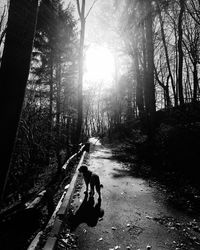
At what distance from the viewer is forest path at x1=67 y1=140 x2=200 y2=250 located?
4.17 metres

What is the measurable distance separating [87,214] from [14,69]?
169 inches

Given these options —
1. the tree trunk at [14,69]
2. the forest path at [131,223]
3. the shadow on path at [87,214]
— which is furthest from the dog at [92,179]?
the tree trunk at [14,69]

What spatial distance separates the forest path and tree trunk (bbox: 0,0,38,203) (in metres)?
2.58

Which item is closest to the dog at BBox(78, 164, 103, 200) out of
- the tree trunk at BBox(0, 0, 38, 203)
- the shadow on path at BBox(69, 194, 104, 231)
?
the shadow on path at BBox(69, 194, 104, 231)

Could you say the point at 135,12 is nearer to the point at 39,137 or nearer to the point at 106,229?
the point at 39,137

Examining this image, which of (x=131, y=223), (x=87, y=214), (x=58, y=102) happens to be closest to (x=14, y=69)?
(x=87, y=214)

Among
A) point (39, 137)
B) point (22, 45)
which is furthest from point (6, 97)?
point (39, 137)

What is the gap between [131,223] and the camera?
5.06 meters

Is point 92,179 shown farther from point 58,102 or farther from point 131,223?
point 58,102

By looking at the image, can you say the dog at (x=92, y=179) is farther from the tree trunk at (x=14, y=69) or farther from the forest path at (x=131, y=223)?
the tree trunk at (x=14, y=69)

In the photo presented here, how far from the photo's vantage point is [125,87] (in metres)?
35.3

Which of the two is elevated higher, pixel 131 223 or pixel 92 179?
pixel 92 179

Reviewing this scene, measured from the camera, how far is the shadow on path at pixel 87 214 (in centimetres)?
504

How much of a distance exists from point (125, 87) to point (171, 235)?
106ft
